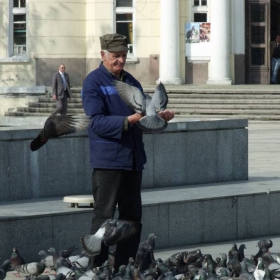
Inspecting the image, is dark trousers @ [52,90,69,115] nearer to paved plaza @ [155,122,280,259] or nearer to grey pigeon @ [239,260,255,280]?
paved plaza @ [155,122,280,259]

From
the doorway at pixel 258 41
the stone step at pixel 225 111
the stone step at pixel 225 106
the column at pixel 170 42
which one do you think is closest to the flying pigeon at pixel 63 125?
the stone step at pixel 225 111

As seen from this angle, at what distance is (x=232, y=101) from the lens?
3019 centimetres

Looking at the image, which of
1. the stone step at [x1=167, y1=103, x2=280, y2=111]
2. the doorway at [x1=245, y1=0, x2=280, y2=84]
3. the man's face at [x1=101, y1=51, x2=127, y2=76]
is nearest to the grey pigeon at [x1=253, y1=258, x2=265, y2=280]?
the man's face at [x1=101, y1=51, x2=127, y2=76]

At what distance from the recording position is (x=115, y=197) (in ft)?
27.4

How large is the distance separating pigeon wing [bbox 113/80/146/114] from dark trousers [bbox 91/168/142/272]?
0.50 meters

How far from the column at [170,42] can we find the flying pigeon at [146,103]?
2601cm

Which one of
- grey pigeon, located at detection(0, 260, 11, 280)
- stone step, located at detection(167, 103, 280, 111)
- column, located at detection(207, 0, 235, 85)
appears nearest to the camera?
grey pigeon, located at detection(0, 260, 11, 280)

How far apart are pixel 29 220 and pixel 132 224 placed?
1.87 meters

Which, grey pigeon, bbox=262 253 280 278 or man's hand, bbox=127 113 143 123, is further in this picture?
grey pigeon, bbox=262 253 280 278

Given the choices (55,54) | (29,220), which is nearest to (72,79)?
(55,54)

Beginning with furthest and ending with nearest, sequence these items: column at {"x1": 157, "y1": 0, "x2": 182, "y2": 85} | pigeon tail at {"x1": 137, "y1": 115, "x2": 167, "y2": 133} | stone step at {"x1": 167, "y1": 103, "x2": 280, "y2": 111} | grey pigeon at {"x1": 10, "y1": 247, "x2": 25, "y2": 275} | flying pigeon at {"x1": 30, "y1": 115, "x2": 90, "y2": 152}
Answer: column at {"x1": 157, "y1": 0, "x2": 182, "y2": 85}
stone step at {"x1": 167, "y1": 103, "x2": 280, "y2": 111}
grey pigeon at {"x1": 10, "y1": 247, "x2": 25, "y2": 275}
flying pigeon at {"x1": 30, "y1": 115, "x2": 90, "y2": 152}
pigeon tail at {"x1": 137, "y1": 115, "x2": 167, "y2": 133}

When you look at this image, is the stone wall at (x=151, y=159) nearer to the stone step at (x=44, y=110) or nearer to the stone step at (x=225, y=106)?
the stone step at (x=225, y=106)

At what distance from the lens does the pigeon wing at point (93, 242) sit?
27.2ft

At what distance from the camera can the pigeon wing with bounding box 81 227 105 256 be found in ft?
27.2
